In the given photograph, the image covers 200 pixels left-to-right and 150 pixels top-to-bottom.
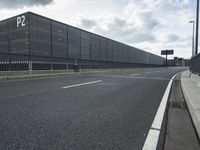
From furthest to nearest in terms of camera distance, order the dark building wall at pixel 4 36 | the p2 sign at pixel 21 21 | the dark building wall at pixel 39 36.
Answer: the dark building wall at pixel 4 36 < the p2 sign at pixel 21 21 < the dark building wall at pixel 39 36

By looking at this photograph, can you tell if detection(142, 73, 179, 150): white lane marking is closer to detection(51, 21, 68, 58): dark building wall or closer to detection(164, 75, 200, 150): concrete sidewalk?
detection(164, 75, 200, 150): concrete sidewalk

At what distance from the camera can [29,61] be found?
13.6 m

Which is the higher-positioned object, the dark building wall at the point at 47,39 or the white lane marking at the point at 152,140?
the dark building wall at the point at 47,39

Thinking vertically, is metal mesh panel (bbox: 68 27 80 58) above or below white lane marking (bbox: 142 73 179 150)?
above

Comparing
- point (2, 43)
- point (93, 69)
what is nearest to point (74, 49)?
point (2, 43)

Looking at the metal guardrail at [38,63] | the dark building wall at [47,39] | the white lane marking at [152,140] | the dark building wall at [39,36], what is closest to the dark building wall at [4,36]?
the dark building wall at [47,39]

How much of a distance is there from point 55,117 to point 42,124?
458 mm

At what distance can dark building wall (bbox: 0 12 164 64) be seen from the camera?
37.3 meters

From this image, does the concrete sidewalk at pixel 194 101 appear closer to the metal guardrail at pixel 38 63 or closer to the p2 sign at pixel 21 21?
the metal guardrail at pixel 38 63

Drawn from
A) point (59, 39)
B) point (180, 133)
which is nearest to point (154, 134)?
point (180, 133)

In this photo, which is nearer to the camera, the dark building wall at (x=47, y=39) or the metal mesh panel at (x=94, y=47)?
the dark building wall at (x=47, y=39)

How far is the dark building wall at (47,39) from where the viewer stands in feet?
122

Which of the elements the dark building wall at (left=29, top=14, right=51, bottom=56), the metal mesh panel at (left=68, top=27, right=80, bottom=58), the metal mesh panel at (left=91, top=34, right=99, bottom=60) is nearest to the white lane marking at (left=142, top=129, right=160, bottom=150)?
the dark building wall at (left=29, top=14, right=51, bottom=56)

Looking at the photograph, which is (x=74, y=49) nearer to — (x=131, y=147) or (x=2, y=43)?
(x=2, y=43)
